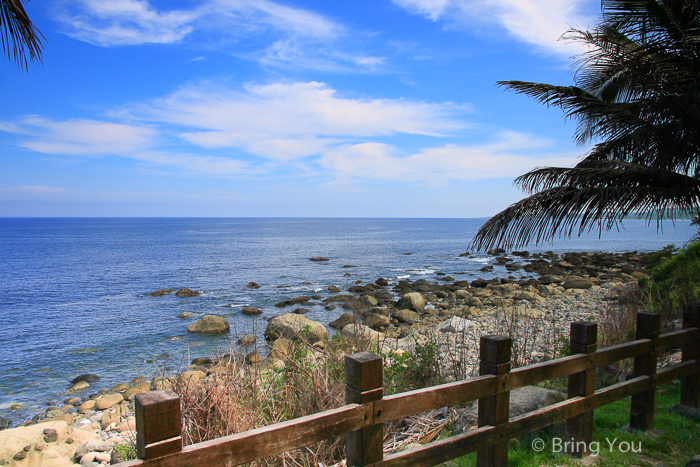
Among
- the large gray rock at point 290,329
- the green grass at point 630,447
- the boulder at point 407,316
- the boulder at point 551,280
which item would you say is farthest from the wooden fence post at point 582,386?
the boulder at point 551,280

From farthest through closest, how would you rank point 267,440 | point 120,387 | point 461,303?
point 461,303, point 120,387, point 267,440

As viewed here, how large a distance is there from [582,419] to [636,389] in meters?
0.81

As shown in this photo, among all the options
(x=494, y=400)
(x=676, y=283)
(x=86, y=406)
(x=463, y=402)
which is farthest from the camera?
(x=86, y=406)

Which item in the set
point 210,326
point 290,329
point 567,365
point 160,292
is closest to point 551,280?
point 290,329

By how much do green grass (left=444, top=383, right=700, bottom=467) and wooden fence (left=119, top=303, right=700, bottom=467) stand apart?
0.60 ft

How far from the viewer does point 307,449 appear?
14.4 ft

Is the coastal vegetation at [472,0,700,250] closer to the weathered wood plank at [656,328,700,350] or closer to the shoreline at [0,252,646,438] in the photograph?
the weathered wood plank at [656,328,700,350]

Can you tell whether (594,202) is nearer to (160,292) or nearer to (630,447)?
(630,447)

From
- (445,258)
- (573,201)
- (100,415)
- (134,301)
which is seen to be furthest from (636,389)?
(445,258)

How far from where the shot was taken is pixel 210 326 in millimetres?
20578

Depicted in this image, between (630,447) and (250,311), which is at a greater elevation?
(630,447)

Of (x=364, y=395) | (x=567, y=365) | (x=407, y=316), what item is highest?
(x=364, y=395)

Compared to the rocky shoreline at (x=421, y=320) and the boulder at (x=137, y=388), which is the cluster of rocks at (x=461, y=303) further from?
the boulder at (x=137, y=388)

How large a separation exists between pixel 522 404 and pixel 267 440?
3364 millimetres
